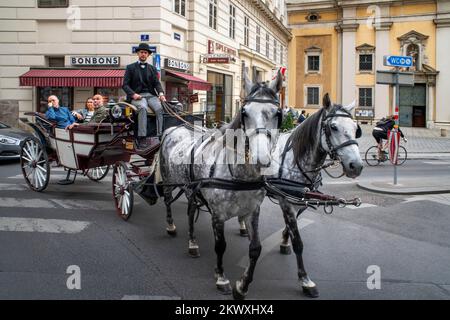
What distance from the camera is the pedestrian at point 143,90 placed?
6848mm

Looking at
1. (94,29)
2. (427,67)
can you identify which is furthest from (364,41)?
(94,29)

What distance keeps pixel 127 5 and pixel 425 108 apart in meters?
32.3

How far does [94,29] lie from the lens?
19.4 metres

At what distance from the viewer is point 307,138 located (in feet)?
17.1

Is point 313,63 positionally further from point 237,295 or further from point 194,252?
point 237,295

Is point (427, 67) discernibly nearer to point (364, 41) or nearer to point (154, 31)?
point (364, 41)

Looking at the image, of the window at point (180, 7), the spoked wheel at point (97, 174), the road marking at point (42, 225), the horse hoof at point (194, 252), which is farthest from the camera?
the window at point (180, 7)

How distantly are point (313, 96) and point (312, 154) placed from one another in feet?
139

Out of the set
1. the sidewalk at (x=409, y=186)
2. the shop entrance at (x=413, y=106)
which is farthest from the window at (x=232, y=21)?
the shop entrance at (x=413, y=106)

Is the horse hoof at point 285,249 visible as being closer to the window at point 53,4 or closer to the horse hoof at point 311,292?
the horse hoof at point 311,292

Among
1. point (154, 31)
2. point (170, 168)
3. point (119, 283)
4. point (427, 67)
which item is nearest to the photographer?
point (119, 283)

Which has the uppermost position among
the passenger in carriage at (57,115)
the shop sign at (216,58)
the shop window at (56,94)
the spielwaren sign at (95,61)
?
the shop sign at (216,58)

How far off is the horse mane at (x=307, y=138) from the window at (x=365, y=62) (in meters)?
41.2

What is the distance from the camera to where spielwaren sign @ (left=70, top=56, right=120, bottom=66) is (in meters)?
19.3
